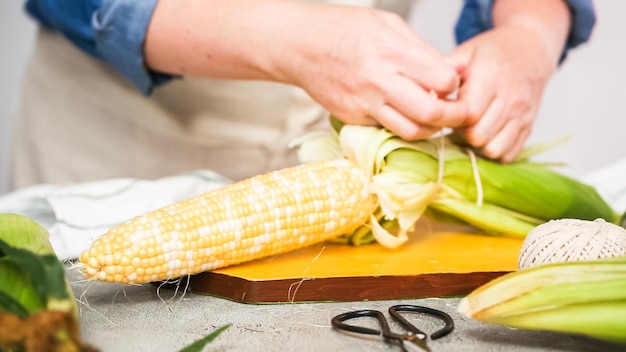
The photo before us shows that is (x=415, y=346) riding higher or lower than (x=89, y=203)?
higher

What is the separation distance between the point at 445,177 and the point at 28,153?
32.8 inches

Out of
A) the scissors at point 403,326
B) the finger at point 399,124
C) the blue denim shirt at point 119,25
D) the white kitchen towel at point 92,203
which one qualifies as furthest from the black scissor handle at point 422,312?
the blue denim shirt at point 119,25

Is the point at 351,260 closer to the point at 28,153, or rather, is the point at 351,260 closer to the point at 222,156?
the point at 222,156

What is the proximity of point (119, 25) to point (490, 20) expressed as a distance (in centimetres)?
62

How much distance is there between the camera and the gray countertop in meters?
0.55

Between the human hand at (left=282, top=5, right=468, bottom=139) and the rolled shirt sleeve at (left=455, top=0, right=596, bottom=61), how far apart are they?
0.41 meters

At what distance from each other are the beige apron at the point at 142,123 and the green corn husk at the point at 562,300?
77 cm

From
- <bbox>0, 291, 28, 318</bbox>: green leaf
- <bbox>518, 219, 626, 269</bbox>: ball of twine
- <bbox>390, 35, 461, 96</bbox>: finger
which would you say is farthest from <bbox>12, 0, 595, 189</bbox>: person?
<bbox>0, 291, 28, 318</bbox>: green leaf

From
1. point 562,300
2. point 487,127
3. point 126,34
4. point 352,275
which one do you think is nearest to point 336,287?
point 352,275

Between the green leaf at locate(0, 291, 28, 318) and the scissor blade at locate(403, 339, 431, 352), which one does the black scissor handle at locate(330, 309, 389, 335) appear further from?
the green leaf at locate(0, 291, 28, 318)

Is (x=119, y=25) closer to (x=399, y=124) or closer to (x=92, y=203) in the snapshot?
(x=92, y=203)

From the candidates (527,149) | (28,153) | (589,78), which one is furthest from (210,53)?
(589,78)

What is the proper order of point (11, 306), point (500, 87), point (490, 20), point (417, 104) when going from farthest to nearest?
point (490, 20), point (500, 87), point (417, 104), point (11, 306)

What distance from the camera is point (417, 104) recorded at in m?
0.80
